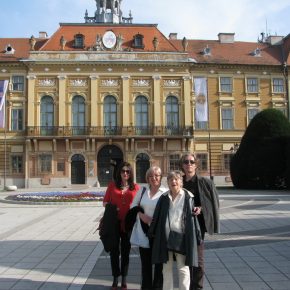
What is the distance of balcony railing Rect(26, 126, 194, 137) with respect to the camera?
137 ft

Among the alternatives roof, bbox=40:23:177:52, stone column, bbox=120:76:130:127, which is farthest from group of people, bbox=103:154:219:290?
roof, bbox=40:23:177:52

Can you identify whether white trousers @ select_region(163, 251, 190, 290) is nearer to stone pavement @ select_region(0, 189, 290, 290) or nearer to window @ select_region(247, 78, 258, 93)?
stone pavement @ select_region(0, 189, 290, 290)

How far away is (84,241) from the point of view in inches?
423

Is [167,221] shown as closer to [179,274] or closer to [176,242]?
[176,242]

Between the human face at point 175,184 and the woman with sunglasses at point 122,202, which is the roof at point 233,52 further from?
the human face at point 175,184

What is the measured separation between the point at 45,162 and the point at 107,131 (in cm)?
673

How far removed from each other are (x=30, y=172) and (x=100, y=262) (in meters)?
34.7

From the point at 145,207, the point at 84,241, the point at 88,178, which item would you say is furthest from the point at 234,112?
the point at 145,207

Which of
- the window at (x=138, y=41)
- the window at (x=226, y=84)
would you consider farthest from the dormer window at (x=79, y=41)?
the window at (x=226, y=84)

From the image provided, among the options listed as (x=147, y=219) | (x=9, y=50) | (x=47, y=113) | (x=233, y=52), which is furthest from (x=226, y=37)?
(x=147, y=219)

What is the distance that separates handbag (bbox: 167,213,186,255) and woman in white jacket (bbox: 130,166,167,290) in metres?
0.51

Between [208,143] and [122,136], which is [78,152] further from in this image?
→ [208,143]

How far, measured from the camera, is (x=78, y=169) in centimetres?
4181

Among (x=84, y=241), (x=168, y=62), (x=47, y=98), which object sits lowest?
(x=84, y=241)
